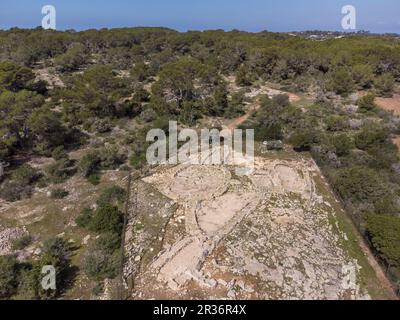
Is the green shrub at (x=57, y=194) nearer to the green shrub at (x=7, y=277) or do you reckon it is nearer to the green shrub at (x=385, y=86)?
the green shrub at (x=7, y=277)

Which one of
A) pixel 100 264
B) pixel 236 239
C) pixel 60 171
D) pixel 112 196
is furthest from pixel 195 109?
pixel 100 264

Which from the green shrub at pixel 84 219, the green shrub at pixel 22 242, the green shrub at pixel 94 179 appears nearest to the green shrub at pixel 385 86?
the green shrub at pixel 94 179

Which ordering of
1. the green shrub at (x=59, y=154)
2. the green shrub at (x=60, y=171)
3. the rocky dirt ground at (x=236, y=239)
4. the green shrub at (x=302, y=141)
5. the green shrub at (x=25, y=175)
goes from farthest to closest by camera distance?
the green shrub at (x=302, y=141) < the green shrub at (x=59, y=154) < the green shrub at (x=60, y=171) < the green shrub at (x=25, y=175) < the rocky dirt ground at (x=236, y=239)

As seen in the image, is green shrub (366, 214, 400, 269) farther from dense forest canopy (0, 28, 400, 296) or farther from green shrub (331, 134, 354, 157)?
green shrub (331, 134, 354, 157)

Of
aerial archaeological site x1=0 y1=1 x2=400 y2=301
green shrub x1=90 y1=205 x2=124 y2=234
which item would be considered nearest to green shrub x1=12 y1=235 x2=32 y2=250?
aerial archaeological site x1=0 y1=1 x2=400 y2=301

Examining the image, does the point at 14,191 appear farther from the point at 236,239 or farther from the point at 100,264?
the point at 236,239
